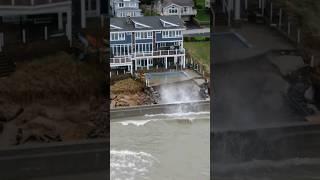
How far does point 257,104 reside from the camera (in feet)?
10.6

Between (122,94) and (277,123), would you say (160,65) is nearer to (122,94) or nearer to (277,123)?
(122,94)

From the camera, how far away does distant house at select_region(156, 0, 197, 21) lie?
4859 mm

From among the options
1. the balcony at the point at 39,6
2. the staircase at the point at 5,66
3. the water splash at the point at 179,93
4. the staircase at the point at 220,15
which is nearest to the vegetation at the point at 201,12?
the water splash at the point at 179,93

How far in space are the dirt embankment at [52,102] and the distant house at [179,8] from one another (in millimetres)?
1894

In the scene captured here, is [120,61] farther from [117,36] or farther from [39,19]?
[39,19]

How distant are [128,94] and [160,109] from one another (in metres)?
0.32

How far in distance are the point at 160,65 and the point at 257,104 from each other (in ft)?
6.24

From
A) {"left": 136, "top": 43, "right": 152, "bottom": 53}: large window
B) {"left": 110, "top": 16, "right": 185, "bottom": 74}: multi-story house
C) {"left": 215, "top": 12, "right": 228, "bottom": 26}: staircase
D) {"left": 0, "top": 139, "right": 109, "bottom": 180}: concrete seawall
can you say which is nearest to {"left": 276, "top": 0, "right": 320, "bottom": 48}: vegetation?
{"left": 215, "top": 12, "right": 228, "bottom": 26}: staircase

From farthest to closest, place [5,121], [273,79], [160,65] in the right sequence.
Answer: [160,65]
[273,79]
[5,121]

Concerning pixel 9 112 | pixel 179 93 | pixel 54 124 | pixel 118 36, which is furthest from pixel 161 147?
pixel 9 112

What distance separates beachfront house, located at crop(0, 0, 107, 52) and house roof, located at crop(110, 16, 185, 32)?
70.1 inches

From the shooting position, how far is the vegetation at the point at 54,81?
2988 mm

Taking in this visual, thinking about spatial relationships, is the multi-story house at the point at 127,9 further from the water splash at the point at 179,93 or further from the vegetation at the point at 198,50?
the water splash at the point at 179,93

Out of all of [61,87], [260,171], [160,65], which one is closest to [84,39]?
[61,87]
